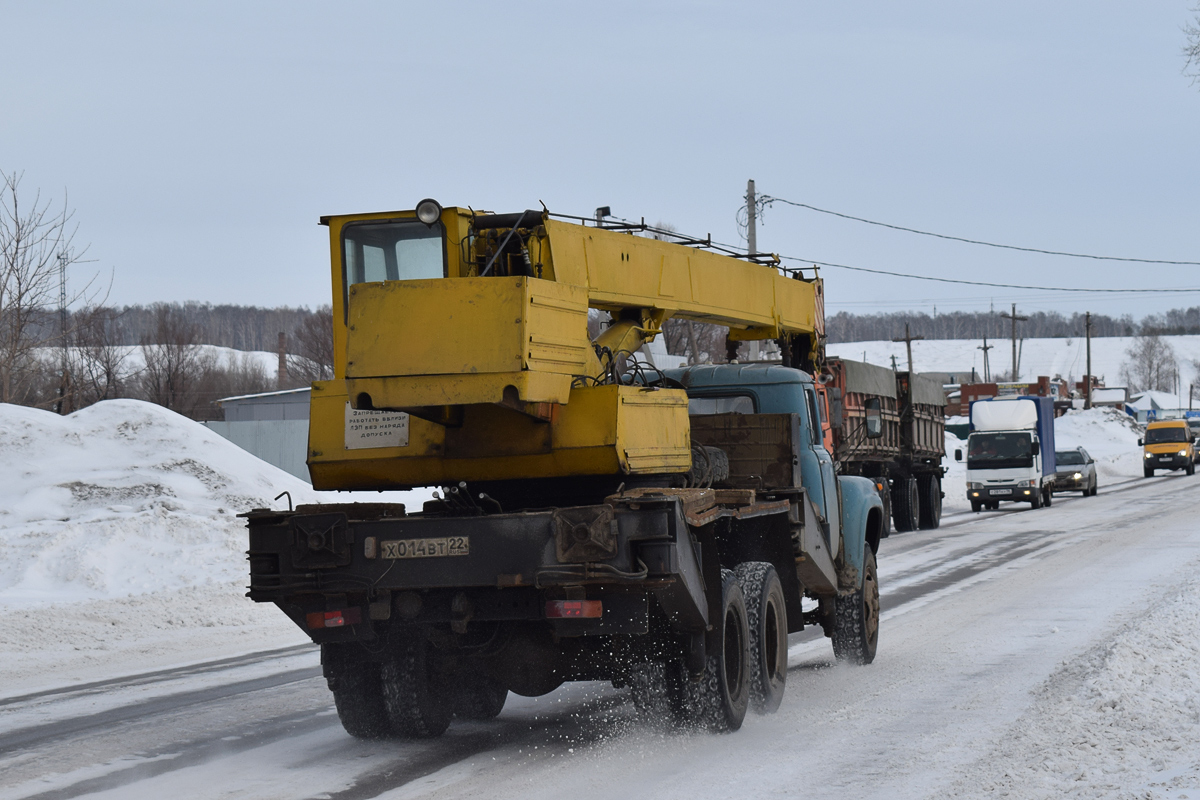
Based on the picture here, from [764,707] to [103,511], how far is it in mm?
14160

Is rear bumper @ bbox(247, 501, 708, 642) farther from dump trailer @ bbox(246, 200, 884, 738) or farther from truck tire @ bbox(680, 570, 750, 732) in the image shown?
truck tire @ bbox(680, 570, 750, 732)

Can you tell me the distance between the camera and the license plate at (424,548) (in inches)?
283

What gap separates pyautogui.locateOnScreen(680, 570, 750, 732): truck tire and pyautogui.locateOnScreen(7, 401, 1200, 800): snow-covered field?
0.15 meters

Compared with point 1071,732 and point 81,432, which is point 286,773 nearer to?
point 1071,732

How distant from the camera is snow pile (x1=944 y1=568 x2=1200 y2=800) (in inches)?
247

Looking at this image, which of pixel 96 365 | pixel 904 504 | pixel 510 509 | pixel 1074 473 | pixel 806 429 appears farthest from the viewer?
pixel 96 365

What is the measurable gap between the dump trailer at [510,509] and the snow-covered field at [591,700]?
0.49m

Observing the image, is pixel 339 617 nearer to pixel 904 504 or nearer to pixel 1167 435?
pixel 904 504

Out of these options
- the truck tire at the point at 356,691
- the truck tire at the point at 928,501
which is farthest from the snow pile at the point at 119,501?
the truck tire at the point at 928,501

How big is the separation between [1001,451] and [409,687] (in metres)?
29.9

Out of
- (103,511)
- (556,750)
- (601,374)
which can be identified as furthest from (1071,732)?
(103,511)

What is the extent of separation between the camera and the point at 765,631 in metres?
8.75

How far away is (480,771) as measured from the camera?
7.20 meters

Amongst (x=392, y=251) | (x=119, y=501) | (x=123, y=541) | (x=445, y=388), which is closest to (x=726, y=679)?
(x=445, y=388)
